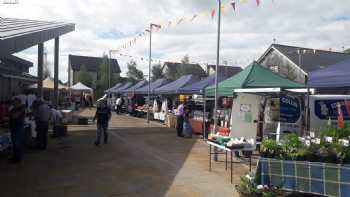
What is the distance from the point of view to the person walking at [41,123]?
37.7 feet

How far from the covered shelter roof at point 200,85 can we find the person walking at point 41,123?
8.20 metres

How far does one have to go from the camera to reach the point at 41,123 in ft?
37.8

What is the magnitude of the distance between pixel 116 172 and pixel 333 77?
21.5 feet

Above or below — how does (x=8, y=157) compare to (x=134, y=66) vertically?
below

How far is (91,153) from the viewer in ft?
36.7

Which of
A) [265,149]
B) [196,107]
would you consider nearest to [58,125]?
[196,107]

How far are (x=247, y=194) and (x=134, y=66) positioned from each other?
60401 mm

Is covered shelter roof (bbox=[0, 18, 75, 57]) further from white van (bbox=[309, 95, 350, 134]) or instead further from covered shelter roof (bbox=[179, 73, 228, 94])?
covered shelter roof (bbox=[179, 73, 228, 94])

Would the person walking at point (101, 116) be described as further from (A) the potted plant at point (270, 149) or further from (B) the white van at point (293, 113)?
(A) the potted plant at point (270, 149)

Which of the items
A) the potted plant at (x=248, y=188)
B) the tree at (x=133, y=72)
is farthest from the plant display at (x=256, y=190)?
the tree at (x=133, y=72)

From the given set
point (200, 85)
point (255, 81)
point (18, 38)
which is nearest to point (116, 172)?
point (18, 38)

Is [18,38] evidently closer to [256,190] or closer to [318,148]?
[256,190]

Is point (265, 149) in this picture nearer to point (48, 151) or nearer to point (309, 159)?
point (309, 159)

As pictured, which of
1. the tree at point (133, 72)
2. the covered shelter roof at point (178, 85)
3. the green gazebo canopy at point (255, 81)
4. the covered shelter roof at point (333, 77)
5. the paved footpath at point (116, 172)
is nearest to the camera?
the paved footpath at point (116, 172)
